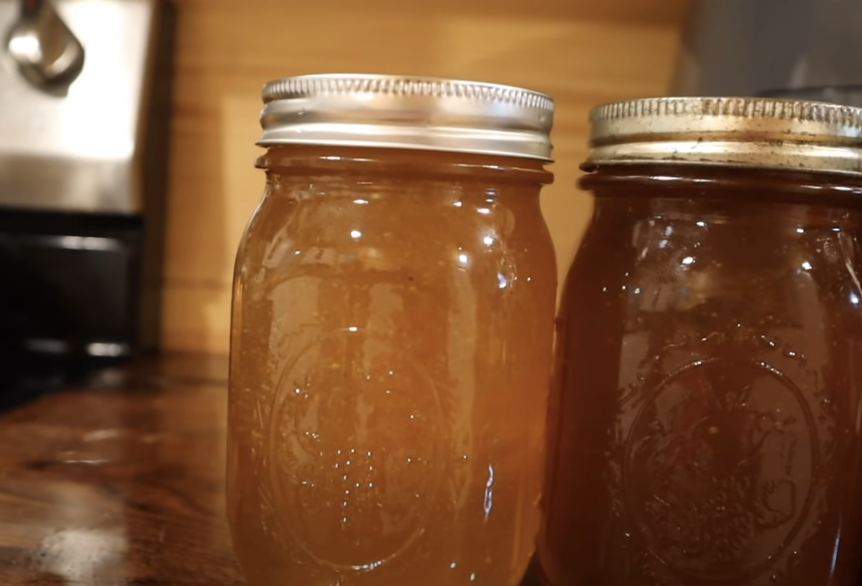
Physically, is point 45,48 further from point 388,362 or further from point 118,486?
point 388,362

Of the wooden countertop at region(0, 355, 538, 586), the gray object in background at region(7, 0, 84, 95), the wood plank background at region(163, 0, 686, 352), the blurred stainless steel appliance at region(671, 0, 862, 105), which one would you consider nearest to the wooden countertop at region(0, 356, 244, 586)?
the wooden countertop at region(0, 355, 538, 586)

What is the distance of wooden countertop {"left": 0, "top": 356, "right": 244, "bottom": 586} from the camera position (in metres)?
0.46

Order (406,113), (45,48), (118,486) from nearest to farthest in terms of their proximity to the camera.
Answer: (406,113) → (118,486) → (45,48)

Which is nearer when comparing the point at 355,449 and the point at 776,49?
the point at 355,449

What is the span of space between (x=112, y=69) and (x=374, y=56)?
270mm

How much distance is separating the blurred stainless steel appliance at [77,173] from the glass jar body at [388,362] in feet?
1.50

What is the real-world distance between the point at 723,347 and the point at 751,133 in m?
0.11

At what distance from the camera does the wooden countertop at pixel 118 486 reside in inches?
18.1

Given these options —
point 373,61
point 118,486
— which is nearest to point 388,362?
point 118,486

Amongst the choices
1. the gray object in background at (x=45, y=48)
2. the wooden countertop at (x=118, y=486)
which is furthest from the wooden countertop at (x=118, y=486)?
the gray object in background at (x=45, y=48)

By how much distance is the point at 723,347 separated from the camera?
0.41 m

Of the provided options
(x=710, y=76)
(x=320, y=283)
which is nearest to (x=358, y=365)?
(x=320, y=283)

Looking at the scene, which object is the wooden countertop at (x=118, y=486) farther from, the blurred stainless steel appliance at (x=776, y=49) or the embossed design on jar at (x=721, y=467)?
the blurred stainless steel appliance at (x=776, y=49)

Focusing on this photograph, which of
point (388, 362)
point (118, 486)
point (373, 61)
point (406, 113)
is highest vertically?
point (373, 61)
